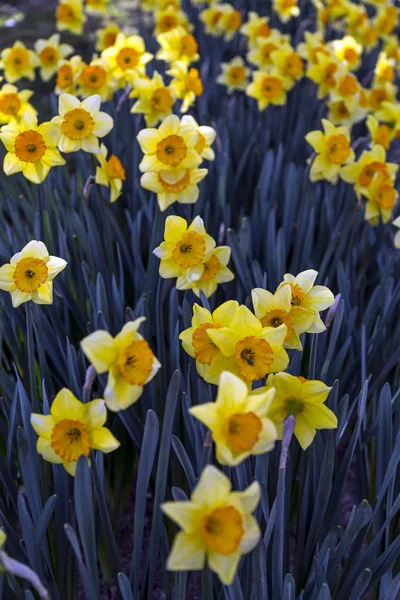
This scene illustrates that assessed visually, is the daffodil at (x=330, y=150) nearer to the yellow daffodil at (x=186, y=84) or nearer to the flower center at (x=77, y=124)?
the yellow daffodil at (x=186, y=84)

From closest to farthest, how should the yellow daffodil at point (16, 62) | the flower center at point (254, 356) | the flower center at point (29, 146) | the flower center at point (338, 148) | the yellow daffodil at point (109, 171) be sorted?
the flower center at point (254, 356), the flower center at point (29, 146), the yellow daffodil at point (109, 171), the flower center at point (338, 148), the yellow daffodil at point (16, 62)

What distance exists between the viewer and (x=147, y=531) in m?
1.71

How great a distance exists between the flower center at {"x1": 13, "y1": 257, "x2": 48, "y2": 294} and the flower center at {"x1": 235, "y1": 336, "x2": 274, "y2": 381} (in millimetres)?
429

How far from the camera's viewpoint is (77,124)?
159 centimetres

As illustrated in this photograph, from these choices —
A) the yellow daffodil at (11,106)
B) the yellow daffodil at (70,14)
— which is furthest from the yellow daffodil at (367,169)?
the yellow daffodil at (70,14)

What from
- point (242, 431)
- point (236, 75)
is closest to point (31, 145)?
point (242, 431)

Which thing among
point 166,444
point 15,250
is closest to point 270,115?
point 15,250

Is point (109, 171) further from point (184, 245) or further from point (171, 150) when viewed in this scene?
point (184, 245)

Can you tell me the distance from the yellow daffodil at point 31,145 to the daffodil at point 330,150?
0.81m

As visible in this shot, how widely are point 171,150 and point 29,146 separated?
36 cm

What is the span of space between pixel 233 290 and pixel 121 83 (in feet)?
3.23

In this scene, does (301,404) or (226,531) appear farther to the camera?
(301,404)

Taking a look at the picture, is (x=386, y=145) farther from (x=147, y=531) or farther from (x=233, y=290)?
(x=147, y=531)

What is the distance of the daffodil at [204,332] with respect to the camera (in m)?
0.96
